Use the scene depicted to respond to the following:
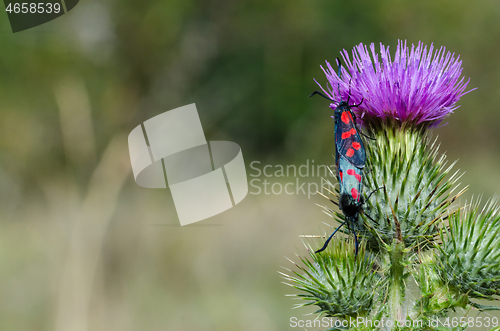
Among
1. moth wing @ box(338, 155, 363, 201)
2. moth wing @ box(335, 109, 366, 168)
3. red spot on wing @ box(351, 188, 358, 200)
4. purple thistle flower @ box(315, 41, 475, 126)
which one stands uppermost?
purple thistle flower @ box(315, 41, 475, 126)

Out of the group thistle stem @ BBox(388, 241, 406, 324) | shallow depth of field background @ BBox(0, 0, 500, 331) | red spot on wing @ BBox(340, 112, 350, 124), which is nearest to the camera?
thistle stem @ BBox(388, 241, 406, 324)

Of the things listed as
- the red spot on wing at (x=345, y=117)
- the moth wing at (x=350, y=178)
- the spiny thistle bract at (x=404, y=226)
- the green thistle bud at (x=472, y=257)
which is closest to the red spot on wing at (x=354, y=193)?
the moth wing at (x=350, y=178)

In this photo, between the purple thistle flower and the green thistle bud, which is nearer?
the green thistle bud

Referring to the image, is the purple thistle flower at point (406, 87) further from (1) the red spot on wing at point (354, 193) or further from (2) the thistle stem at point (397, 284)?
(2) the thistle stem at point (397, 284)

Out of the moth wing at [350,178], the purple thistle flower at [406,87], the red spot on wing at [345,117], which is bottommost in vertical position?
the moth wing at [350,178]

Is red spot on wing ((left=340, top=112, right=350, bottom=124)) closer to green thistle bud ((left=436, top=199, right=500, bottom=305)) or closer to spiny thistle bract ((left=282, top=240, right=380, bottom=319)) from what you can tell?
spiny thistle bract ((left=282, top=240, right=380, bottom=319))

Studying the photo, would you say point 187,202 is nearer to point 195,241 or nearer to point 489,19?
point 195,241

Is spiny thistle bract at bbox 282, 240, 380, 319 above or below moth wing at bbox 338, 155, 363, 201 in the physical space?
below

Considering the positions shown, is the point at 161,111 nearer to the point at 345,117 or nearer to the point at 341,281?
the point at 345,117

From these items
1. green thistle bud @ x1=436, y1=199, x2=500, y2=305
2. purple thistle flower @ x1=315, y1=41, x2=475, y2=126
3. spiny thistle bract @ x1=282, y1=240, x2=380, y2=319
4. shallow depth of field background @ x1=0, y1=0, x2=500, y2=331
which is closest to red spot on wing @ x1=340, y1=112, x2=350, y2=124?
purple thistle flower @ x1=315, y1=41, x2=475, y2=126
